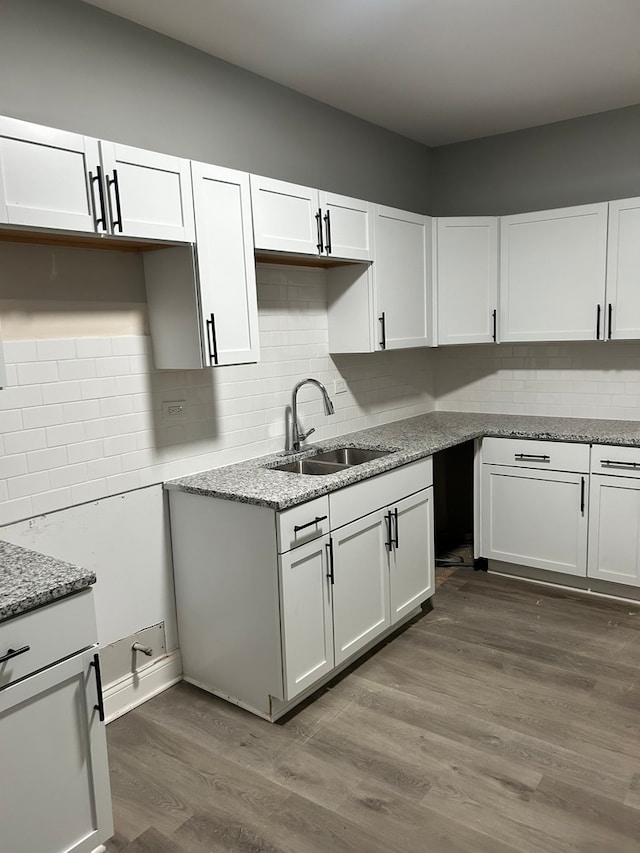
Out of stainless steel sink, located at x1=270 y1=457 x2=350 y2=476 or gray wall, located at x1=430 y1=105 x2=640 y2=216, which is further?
→ gray wall, located at x1=430 y1=105 x2=640 y2=216

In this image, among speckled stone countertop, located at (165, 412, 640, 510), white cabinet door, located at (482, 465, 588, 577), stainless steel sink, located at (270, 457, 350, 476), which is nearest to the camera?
speckled stone countertop, located at (165, 412, 640, 510)

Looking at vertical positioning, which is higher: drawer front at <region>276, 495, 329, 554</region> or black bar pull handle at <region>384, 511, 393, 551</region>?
drawer front at <region>276, 495, 329, 554</region>

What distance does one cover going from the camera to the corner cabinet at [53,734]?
163cm

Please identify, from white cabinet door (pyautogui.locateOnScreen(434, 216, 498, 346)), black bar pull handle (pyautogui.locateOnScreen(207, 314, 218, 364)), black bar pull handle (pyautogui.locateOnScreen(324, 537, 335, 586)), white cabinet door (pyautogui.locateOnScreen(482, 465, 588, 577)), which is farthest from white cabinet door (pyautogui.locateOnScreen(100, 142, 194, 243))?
white cabinet door (pyautogui.locateOnScreen(482, 465, 588, 577))

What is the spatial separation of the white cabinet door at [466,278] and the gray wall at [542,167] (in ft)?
1.44

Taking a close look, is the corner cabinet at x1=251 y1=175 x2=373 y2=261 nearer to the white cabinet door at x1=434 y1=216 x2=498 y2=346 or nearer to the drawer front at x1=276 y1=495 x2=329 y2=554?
the white cabinet door at x1=434 y1=216 x2=498 y2=346

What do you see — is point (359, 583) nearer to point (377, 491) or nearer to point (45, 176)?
point (377, 491)

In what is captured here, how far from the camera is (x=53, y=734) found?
172 centimetres

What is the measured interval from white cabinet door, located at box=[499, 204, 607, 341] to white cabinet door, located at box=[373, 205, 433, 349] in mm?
518

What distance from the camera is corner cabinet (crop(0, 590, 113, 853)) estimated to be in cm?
163

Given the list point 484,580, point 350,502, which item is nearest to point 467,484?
point 484,580

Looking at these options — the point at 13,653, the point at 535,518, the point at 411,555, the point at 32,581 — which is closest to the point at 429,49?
the point at 411,555

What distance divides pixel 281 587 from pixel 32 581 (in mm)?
974

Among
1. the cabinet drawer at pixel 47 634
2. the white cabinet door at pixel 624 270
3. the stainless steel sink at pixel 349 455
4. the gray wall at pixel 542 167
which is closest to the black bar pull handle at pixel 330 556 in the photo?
the stainless steel sink at pixel 349 455
